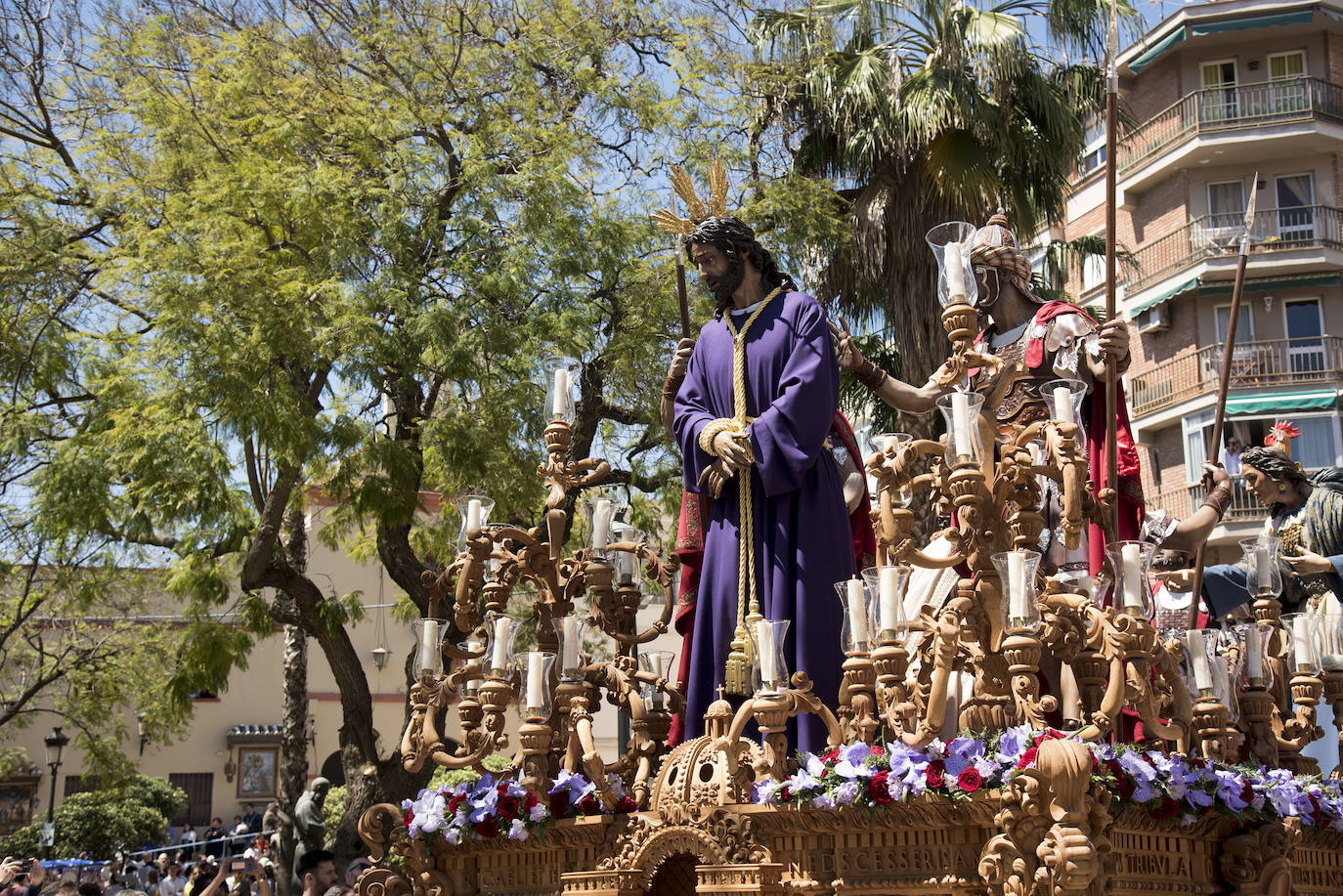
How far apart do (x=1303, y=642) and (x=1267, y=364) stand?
24.3 m

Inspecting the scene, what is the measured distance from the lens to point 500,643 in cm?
595

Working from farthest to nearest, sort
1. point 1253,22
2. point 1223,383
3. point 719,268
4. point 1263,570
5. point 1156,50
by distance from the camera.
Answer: point 1156,50 < point 1253,22 < point 719,268 < point 1223,383 < point 1263,570

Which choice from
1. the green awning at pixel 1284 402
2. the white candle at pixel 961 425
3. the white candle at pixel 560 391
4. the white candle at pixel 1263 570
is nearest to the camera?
the white candle at pixel 961 425

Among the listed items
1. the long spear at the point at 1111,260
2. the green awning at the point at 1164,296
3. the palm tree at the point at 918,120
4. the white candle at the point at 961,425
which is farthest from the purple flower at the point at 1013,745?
the green awning at the point at 1164,296

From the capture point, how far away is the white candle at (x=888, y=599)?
16.1ft

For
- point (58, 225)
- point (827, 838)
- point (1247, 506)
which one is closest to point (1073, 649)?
point (827, 838)

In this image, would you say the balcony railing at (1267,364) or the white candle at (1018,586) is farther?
the balcony railing at (1267,364)

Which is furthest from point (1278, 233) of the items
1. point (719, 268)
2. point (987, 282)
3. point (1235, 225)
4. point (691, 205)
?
point (719, 268)

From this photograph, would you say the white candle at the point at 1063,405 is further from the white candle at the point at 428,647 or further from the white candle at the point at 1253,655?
the white candle at the point at 428,647

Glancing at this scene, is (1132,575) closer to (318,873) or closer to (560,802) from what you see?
(560,802)

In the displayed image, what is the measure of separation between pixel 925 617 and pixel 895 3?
12556 mm

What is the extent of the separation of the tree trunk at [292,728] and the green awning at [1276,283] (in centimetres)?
1998

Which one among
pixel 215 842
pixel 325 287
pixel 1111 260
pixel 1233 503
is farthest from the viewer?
pixel 1233 503

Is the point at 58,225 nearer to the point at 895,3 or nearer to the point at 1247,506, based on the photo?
the point at 895,3
